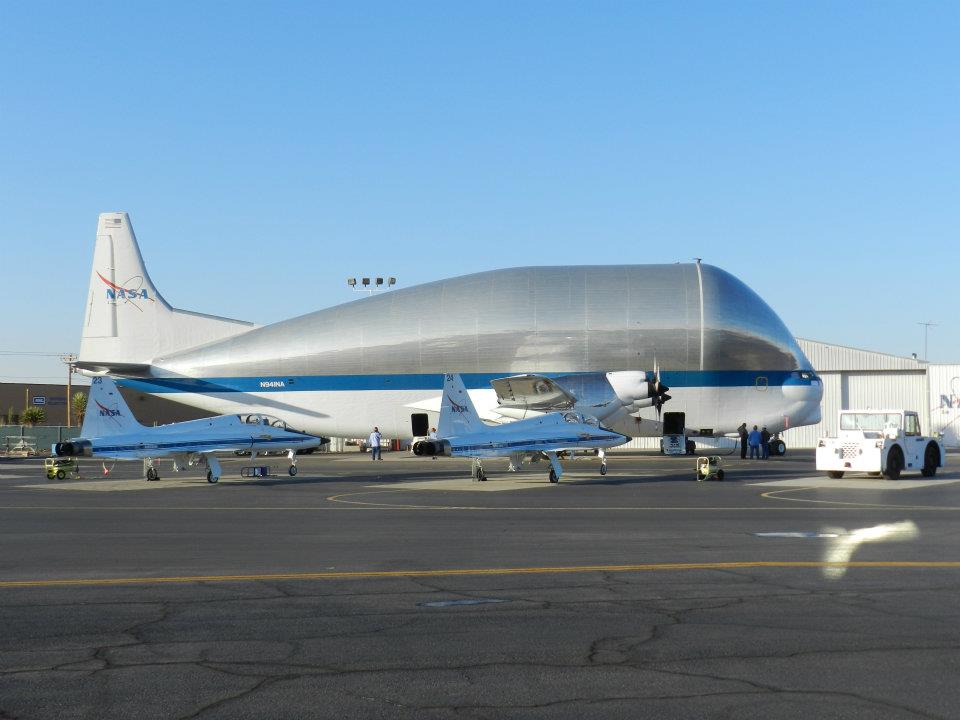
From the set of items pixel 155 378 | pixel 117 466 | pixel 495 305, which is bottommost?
pixel 117 466

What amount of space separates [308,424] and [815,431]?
4506cm

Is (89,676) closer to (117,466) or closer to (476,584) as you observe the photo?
(476,584)

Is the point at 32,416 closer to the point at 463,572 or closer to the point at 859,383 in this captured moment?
the point at 859,383

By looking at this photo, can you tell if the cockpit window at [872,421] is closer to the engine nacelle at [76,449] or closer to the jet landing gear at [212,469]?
the jet landing gear at [212,469]

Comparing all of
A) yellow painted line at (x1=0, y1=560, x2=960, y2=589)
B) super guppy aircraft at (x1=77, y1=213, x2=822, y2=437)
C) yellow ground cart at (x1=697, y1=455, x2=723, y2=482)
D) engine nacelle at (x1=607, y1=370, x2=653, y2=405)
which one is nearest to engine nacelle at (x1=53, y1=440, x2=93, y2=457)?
super guppy aircraft at (x1=77, y1=213, x2=822, y2=437)

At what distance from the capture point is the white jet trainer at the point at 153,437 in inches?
1451

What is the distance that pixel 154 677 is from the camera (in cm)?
817

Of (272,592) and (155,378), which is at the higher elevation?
(155,378)

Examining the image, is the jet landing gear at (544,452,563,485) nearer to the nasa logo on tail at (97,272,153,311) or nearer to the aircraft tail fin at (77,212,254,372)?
the aircraft tail fin at (77,212,254,372)

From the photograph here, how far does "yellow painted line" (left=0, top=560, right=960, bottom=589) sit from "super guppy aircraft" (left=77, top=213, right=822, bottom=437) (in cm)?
4023

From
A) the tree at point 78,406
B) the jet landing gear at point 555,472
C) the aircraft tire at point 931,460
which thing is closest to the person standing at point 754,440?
the aircraft tire at point 931,460

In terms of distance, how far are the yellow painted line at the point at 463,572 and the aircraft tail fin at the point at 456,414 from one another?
23.1 metres

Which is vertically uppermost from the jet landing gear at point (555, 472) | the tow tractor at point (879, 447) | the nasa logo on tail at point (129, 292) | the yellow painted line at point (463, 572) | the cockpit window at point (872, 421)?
the nasa logo on tail at point (129, 292)

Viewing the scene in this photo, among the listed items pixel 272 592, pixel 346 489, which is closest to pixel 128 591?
pixel 272 592
